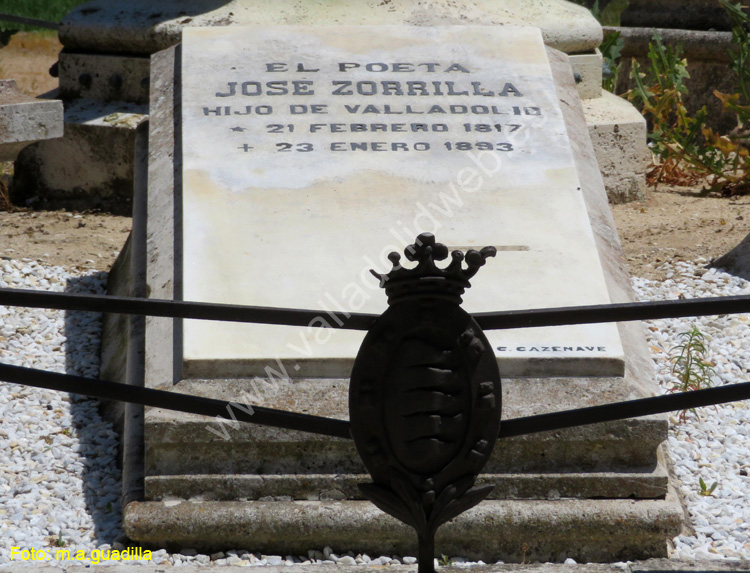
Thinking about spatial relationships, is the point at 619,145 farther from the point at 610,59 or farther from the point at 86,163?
the point at 86,163

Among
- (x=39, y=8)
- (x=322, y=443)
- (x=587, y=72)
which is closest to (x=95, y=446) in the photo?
(x=322, y=443)

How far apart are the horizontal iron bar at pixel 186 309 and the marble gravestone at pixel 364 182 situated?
3.35ft

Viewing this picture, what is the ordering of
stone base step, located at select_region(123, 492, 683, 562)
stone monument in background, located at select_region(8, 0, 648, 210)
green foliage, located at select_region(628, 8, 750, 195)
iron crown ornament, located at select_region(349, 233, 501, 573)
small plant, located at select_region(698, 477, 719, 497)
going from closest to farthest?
iron crown ornament, located at select_region(349, 233, 501, 573) → stone base step, located at select_region(123, 492, 683, 562) → small plant, located at select_region(698, 477, 719, 497) → stone monument in background, located at select_region(8, 0, 648, 210) → green foliage, located at select_region(628, 8, 750, 195)

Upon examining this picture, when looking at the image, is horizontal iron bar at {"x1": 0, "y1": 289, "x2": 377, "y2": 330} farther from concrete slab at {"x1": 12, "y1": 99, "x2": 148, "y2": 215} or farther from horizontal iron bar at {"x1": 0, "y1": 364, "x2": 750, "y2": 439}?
concrete slab at {"x1": 12, "y1": 99, "x2": 148, "y2": 215}

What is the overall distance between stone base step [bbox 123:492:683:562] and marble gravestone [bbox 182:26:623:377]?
0.38m

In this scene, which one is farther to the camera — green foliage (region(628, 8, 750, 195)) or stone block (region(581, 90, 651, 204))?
green foliage (region(628, 8, 750, 195))

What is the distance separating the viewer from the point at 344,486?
8.67ft

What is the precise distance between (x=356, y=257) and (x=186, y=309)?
4.72ft

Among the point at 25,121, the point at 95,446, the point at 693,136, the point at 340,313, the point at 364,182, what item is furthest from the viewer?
the point at 693,136

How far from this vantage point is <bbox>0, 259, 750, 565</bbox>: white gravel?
2.68 m

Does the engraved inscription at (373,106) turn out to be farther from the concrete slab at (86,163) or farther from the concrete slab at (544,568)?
the concrete slab at (544,568)

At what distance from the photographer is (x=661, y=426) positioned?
2.64 meters

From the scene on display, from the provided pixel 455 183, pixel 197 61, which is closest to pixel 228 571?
pixel 455 183

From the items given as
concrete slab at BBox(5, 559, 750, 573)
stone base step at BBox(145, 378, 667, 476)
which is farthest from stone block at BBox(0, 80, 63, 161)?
concrete slab at BBox(5, 559, 750, 573)
